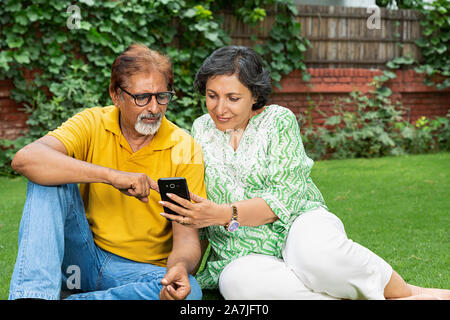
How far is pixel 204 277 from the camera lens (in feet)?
8.38

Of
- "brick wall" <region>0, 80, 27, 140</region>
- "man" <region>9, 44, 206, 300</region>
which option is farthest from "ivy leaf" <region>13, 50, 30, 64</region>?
"man" <region>9, 44, 206, 300</region>

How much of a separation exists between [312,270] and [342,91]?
6.02m

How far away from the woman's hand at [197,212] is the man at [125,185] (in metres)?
0.15

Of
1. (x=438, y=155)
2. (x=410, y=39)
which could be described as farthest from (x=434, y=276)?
(x=410, y=39)

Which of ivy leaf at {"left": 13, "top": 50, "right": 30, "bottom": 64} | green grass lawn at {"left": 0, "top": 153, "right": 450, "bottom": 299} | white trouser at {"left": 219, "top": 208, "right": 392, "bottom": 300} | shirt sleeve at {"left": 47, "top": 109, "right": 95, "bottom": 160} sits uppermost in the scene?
ivy leaf at {"left": 13, "top": 50, "right": 30, "bottom": 64}

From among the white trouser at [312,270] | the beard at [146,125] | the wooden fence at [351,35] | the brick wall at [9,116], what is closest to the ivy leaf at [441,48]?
the wooden fence at [351,35]

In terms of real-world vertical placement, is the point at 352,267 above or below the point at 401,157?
above

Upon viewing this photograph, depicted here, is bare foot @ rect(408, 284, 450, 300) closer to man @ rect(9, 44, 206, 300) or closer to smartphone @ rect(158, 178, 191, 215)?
man @ rect(9, 44, 206, 300)

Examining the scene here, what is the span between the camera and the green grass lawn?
304 cm

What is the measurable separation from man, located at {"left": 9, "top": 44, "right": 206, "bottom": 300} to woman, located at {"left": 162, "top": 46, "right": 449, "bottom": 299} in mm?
159

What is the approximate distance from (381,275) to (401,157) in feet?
18.1

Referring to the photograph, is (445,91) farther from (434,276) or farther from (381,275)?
(381,275)
